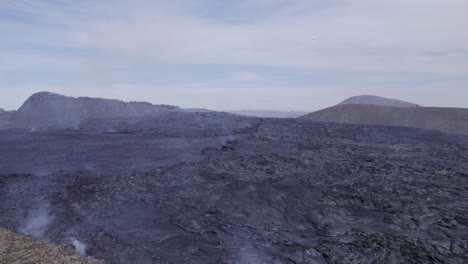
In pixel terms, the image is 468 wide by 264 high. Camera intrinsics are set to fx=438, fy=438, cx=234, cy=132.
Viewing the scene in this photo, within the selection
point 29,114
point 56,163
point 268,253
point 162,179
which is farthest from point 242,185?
point 29,114

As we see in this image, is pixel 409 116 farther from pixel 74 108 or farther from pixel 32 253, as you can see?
pixel 32 253

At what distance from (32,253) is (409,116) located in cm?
2941

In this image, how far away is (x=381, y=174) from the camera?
870 cm

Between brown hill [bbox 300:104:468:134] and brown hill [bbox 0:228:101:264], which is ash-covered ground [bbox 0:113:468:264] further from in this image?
brown hill [bbox 300:104:468:134]

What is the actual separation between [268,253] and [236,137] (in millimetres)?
7440

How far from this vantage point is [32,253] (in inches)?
209

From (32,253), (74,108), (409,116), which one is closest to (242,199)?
(32,253)

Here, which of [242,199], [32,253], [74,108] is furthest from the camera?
[74,108]

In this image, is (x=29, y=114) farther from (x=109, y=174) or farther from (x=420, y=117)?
(x=420, y=117)

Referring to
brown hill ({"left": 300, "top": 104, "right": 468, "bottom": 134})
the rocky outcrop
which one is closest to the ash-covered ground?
the rocky outcrop

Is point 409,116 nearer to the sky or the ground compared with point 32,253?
nearer to the sky

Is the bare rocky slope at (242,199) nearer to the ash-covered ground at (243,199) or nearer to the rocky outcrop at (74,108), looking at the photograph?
the ash-covered ground at (243,199)

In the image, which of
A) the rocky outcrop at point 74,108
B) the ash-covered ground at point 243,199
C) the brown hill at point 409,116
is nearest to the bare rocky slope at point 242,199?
the ash-covered ground at point 243,199

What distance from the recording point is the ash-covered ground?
554cm
